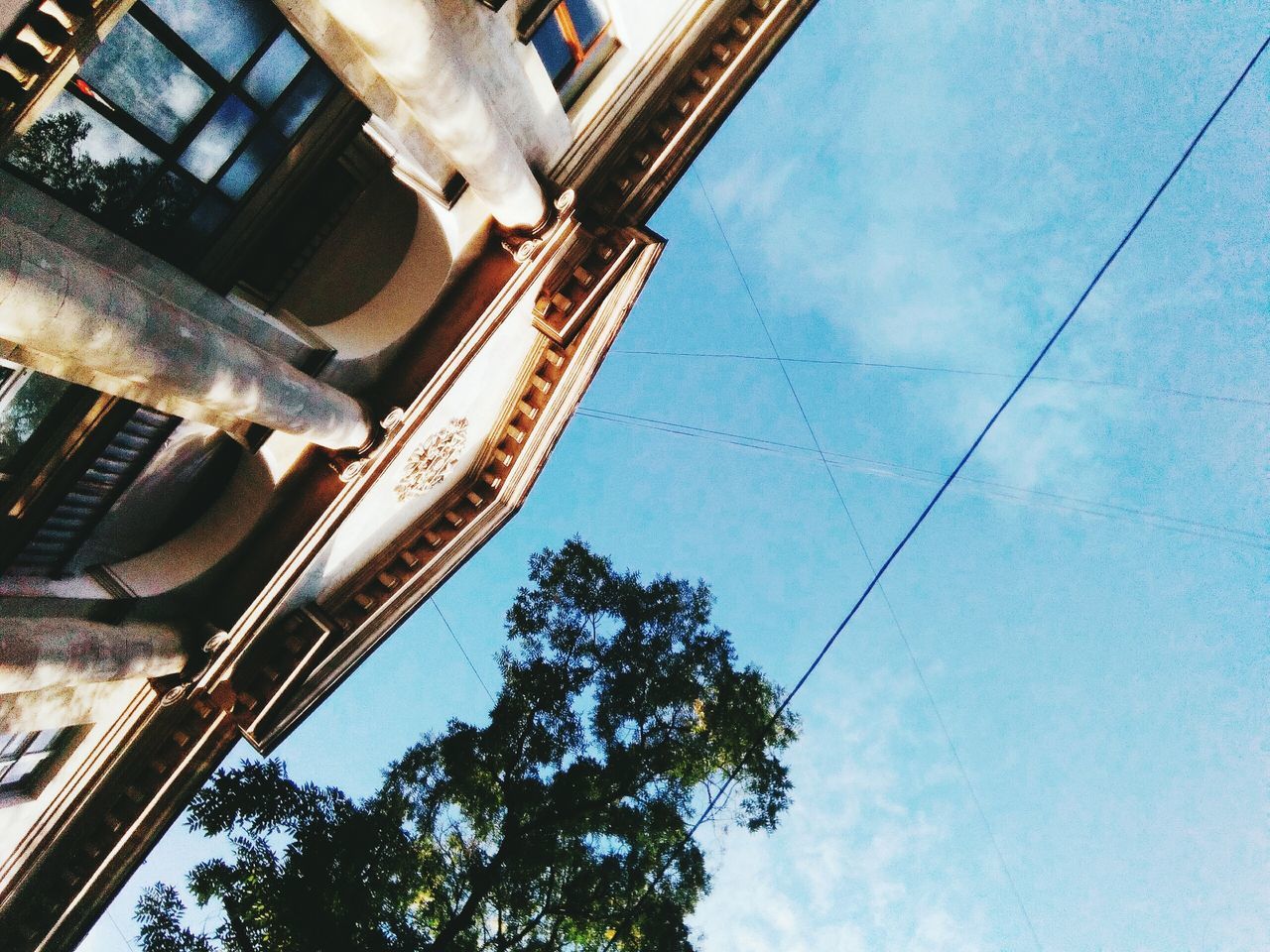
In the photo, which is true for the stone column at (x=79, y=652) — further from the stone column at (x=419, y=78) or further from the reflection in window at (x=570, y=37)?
the reflection in window at (x=570, y=37)

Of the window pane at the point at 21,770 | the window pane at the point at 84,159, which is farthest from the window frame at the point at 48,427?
the window pane at the point at 21,770

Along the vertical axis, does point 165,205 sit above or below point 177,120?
below

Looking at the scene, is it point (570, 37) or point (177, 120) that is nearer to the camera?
point (177, 120)

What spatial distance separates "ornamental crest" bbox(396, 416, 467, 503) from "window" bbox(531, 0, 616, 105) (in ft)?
19.8

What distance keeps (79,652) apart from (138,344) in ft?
14.2

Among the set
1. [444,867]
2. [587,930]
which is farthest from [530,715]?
[587,930]

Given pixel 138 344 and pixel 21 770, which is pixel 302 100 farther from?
pixel 21 770

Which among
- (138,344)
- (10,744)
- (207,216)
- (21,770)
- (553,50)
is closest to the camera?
(138,344)

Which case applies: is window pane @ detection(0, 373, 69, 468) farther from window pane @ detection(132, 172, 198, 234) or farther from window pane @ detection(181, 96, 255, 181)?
window pane @ detection(181, 96, 255, 181)

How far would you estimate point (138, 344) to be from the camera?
602 cm

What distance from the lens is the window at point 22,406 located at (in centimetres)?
671

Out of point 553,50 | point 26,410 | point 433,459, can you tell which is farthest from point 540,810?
point 553,50

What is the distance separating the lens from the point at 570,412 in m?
12.7

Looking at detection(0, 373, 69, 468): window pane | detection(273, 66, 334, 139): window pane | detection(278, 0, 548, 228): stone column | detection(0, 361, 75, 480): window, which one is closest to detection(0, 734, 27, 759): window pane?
detection(0, 361, 75, 480): window
